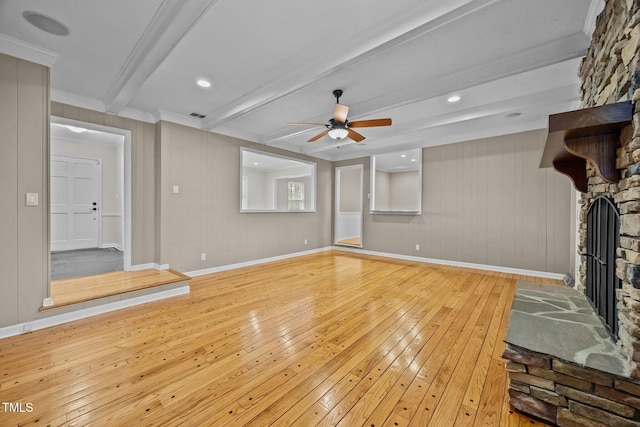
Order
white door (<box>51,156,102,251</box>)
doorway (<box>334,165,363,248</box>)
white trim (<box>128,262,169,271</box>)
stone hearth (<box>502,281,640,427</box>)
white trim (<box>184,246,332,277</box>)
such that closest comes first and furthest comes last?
stone hearth (<box>502,281,640,427</box>) → white trim (<box>128,262,169,271</box>) → white trim (<box>184,246,332,277</box>) → white door (<box>51,156,102,251</box>) → doorway (<box>334,165,363,248</box>)

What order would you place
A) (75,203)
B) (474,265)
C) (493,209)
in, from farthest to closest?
(75,203) → (474,265) → (493,209)

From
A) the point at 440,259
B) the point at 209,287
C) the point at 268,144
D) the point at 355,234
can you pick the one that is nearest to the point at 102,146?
the point at 268,144

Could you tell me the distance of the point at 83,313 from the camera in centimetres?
280

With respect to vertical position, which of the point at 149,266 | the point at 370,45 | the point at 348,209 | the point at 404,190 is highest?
the point at 370,45

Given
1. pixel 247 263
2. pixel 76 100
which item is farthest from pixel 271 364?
pixel 76 100

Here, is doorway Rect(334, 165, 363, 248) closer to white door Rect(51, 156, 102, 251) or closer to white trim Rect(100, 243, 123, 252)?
white trim Rect(100, 243, 123, 252)

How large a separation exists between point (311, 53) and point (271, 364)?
2699 mm

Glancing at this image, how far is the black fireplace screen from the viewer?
157 cm

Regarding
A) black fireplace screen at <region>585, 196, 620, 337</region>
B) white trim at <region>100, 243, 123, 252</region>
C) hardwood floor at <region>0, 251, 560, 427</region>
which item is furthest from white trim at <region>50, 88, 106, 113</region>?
black fireplace screen at <region>585, 196, 620, 337</region>

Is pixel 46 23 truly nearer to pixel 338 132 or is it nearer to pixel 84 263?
pixel 338 132

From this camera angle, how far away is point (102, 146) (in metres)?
6.43

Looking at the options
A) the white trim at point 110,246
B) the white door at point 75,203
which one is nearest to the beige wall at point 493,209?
the white trim at point 110,246

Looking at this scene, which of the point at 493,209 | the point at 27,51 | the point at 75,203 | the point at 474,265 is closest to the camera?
the point at 27,51

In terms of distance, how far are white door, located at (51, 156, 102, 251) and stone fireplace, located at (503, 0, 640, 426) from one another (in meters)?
8.20
